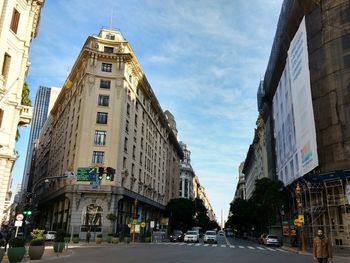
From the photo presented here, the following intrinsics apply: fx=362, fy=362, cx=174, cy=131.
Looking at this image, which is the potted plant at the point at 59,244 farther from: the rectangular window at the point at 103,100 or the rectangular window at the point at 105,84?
the rectangular window at the point at 105,84

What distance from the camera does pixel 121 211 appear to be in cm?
5306

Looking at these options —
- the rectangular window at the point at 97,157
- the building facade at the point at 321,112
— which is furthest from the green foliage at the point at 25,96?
the building facade at the point at 321,112

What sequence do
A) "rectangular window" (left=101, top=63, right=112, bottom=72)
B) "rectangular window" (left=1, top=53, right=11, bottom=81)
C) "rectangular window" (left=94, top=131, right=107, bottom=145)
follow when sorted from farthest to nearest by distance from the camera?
"rectangular window" (left=101, top=63, right=112, bottom=72) → "rectangular window" (left=94, top=131, right=107, bottom=145) → "rectangular window" (left=1, top=53, right=11, bottom=81)

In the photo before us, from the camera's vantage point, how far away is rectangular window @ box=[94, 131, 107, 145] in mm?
52972

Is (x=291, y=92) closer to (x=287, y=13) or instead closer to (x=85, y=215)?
(x=287, y=13)

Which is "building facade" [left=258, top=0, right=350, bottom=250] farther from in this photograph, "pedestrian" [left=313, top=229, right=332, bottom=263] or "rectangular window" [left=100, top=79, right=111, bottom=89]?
"rectangular window" [left=100, top=79, right=111, bottom=89]

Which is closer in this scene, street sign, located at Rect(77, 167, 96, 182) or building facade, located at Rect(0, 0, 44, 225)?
building facade, located at Rect(0, 0, 44, 225)

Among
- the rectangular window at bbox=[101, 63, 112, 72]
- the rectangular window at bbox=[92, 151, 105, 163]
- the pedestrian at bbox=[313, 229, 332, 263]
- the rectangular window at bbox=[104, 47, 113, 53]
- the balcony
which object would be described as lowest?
the pedestrian at bbox=[313, 229, 332, 263]

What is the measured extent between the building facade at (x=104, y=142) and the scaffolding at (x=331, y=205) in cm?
2192

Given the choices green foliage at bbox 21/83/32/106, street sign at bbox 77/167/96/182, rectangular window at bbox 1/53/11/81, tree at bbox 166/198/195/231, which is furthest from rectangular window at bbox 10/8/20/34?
tree at bbox 166/198/195/231

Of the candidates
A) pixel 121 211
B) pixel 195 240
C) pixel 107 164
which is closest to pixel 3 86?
pixel 107 164

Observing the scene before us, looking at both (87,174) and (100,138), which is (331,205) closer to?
(87,174)

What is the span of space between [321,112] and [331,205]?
10.6m

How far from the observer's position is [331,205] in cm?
3747
